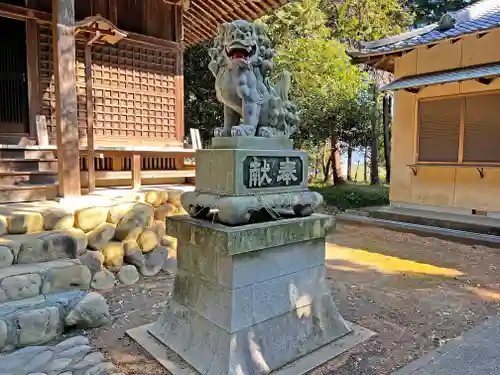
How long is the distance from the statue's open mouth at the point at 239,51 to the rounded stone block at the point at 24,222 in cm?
302

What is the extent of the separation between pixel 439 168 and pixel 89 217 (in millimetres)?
7182

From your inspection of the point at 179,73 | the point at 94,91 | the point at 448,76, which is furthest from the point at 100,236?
the point at 448,76

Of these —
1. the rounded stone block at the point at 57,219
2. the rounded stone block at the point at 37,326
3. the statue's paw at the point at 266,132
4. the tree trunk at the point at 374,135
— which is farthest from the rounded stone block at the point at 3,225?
the tree trunk at the point at 374,135

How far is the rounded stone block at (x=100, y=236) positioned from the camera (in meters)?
4.99

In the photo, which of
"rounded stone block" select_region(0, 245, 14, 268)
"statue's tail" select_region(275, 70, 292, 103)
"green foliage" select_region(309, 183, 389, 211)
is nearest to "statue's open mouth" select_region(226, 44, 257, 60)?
"statue's tail" select_region(275, 70, 292, 103)

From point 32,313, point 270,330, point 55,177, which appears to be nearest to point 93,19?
point 55,177

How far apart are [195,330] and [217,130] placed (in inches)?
66.1

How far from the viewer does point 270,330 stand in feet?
10.0

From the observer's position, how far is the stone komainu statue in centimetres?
308

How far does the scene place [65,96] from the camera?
512 centimetres

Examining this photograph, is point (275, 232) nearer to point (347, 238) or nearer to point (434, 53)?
point (347, 238)

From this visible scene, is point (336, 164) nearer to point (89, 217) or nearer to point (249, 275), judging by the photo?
point (89, 217)

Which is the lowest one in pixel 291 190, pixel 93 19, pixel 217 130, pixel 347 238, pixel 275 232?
pixel 347 238

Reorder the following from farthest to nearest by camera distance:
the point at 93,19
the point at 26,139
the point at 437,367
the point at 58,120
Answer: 1. the point at 26,139
2. the point at 93,19
3. the point at 58,120
4. the point at 437,367
